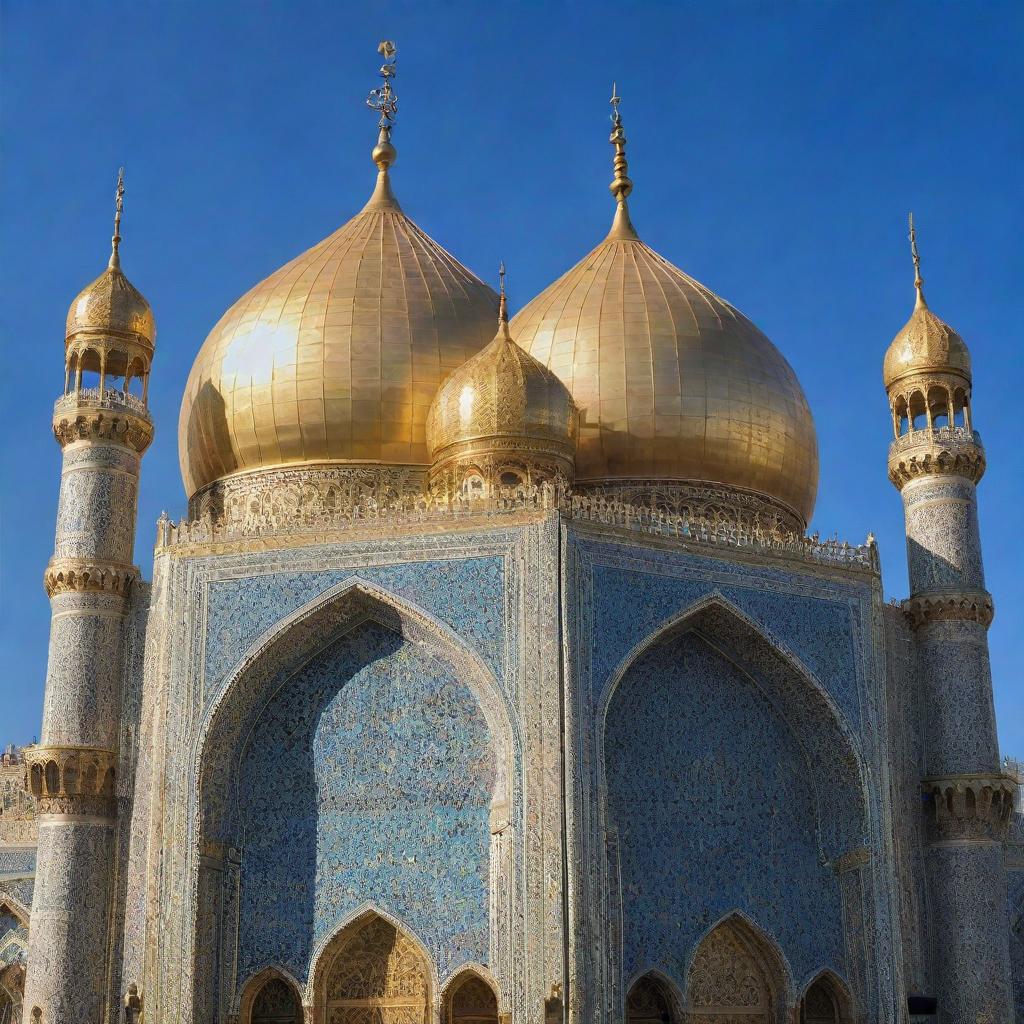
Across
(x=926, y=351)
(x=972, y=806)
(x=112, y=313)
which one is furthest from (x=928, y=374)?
(x=112, y=313)

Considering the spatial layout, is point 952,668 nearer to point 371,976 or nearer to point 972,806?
point 972,806

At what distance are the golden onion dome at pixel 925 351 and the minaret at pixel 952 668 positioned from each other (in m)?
0.01

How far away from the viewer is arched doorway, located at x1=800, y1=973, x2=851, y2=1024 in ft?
42.2

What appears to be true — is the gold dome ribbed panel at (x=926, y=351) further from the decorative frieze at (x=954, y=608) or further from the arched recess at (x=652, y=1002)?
the arched recess at (x=652, y=1002)

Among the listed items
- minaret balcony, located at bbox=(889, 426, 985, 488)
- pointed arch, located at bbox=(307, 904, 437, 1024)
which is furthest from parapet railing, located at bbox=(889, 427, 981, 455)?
pointed arch, located at bbox=(307, 904, 437, 1024)

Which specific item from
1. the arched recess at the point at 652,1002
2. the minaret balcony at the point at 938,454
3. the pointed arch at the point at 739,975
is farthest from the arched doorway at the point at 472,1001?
the minaret balcony at the point at 938,454

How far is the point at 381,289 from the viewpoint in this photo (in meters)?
15.4

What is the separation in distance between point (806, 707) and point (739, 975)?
7.08ft

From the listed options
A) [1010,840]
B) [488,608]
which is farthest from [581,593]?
[1010,840]

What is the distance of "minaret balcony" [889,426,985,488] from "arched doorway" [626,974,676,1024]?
16.3ft

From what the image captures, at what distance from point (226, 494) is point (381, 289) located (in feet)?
7.79

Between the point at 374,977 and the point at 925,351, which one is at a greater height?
the point at 925,351

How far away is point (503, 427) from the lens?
13.4 metres

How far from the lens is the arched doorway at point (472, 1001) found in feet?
39.3
